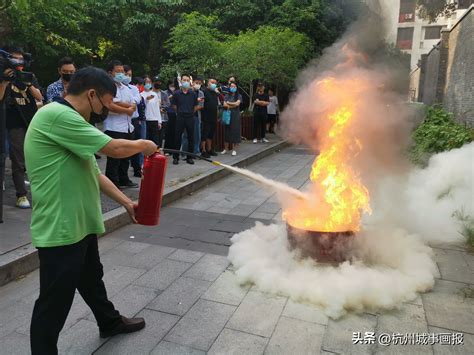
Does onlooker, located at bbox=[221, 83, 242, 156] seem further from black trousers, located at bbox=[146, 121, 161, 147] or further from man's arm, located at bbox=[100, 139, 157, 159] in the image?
man's arm, located at bbox=[100, 139, 157, 159]

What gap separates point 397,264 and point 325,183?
46.1 inches

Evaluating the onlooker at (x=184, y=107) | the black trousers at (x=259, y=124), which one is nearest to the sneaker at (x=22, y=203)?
the onlooker at (x=184, y=107)

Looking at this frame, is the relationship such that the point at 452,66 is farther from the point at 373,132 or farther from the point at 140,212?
the point at 140,212

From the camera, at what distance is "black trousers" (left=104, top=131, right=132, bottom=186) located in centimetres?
686

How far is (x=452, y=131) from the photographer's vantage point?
8703 millimetres

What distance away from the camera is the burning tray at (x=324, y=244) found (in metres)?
4.20

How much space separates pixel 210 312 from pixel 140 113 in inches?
216

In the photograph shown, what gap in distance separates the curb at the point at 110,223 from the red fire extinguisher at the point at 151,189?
183cm

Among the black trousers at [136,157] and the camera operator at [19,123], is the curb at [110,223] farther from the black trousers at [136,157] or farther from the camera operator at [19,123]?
the camera operator at [19,123]

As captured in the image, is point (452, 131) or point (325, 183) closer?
point (325, 183)

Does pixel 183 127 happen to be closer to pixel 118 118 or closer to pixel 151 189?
pixel 118 118

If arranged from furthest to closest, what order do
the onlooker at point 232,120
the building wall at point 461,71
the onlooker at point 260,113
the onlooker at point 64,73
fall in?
1. the onlooker at point 260,113
2. the onlooker at point 232,120
3. the building wall at point 461,71
4. the onlooker at point 64,73

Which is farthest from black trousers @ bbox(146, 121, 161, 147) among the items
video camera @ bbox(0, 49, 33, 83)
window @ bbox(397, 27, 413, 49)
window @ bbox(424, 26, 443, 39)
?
window @ bbox(424, 26, 443, 39)

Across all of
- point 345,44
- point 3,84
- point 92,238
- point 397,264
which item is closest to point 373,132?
point 345,44
